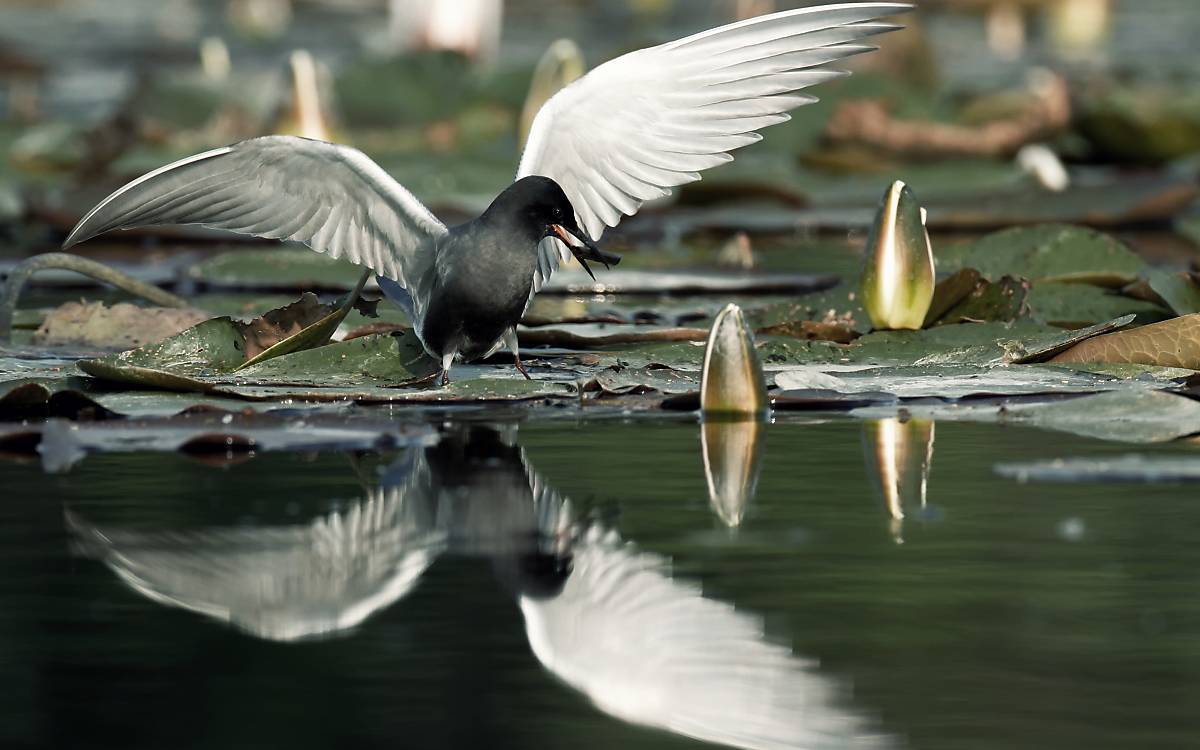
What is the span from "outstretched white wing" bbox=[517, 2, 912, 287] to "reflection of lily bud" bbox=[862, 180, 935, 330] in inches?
20.7

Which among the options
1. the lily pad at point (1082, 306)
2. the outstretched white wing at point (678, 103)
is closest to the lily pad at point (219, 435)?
the outstretched white wing at point (678, 103)

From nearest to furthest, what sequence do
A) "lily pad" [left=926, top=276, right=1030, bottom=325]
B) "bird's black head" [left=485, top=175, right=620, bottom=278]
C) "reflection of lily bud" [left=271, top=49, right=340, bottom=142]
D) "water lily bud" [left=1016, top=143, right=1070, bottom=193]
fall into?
"bird's black head" [left=485, top=175, right=620, bottom=278], "lily pad" [left=926, top=276, right=1030, bottom=325], "reflection of lily bud" [left=271, top=49, right=340, bottom=142], "water lily bud" [left=1016, top=143, right=1070, bottom=193]

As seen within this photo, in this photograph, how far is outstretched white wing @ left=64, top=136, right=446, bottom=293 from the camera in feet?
16.9

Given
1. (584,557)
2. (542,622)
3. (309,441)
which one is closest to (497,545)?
(584,557)

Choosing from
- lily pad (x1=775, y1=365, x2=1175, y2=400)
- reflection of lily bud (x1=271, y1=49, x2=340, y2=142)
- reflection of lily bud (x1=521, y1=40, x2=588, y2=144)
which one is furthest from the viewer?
reflection of lily bud (x1=271, y1=49, x2=340, y2=142)

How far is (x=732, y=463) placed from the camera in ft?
13.6

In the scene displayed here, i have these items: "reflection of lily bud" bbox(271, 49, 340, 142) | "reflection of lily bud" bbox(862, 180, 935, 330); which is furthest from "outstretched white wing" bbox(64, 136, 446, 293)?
"reflection of lily bud" bbox(271, 49, 340, 142)

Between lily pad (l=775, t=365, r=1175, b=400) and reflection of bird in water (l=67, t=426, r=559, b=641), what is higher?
lily pad (l=775, t=365, r=1175, b=400)

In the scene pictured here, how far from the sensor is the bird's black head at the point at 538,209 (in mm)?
5039

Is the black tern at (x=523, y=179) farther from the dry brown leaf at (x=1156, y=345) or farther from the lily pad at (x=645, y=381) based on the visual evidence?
the dry brown leaf at (x=1156, y=345)

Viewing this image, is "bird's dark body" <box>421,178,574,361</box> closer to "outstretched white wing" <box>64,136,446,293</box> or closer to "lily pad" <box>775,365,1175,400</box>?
"outstretched white wing" <box>64,136,446,293</box>

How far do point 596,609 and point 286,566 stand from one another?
1.75ft

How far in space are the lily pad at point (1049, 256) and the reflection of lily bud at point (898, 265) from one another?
97 cm

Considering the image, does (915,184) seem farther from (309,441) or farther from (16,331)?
(309,441)
